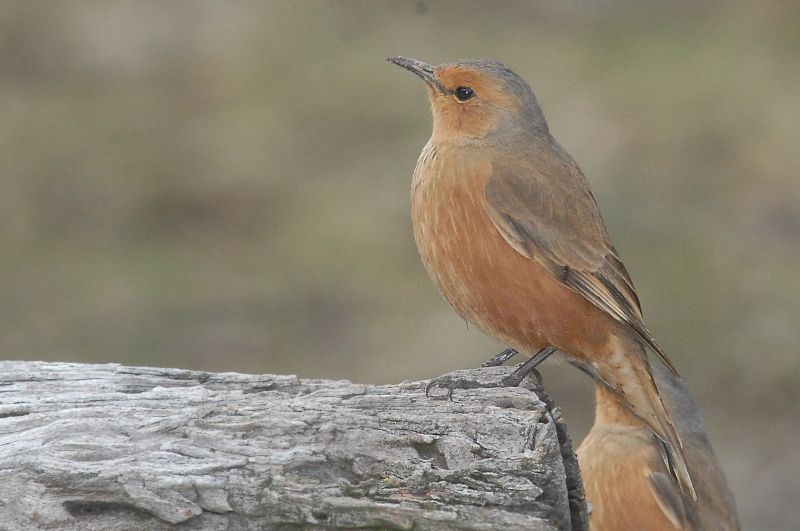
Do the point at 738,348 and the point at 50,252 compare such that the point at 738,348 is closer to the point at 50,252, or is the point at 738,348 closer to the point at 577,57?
the point at 577,57

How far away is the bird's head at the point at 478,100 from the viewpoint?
672 centimetres

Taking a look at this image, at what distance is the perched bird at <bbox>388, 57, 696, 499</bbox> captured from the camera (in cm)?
614

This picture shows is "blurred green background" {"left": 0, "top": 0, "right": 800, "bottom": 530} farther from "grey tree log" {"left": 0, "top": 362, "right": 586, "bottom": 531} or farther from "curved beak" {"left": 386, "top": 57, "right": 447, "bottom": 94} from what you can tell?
"grey tree log" {"left": 0, "top": 362, "right": 586, "bottom": 531}

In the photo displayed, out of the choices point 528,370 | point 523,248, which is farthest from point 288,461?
point 523,248

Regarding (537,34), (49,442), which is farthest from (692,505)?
(537,34)

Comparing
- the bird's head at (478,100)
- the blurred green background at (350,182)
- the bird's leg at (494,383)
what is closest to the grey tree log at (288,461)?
the bird's leg at (494,383)

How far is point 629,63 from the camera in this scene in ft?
39.3

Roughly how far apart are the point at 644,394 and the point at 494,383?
3.34ft

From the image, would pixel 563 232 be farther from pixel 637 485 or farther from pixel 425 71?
pixel 637 485

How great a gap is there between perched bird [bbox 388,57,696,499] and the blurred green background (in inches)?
109

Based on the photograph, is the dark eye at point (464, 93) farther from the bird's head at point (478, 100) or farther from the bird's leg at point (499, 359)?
the bird's leg at point (499, 359)

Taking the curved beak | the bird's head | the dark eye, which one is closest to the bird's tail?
the bird's head

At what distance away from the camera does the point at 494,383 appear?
5762 mm

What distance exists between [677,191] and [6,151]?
561 centimetres
